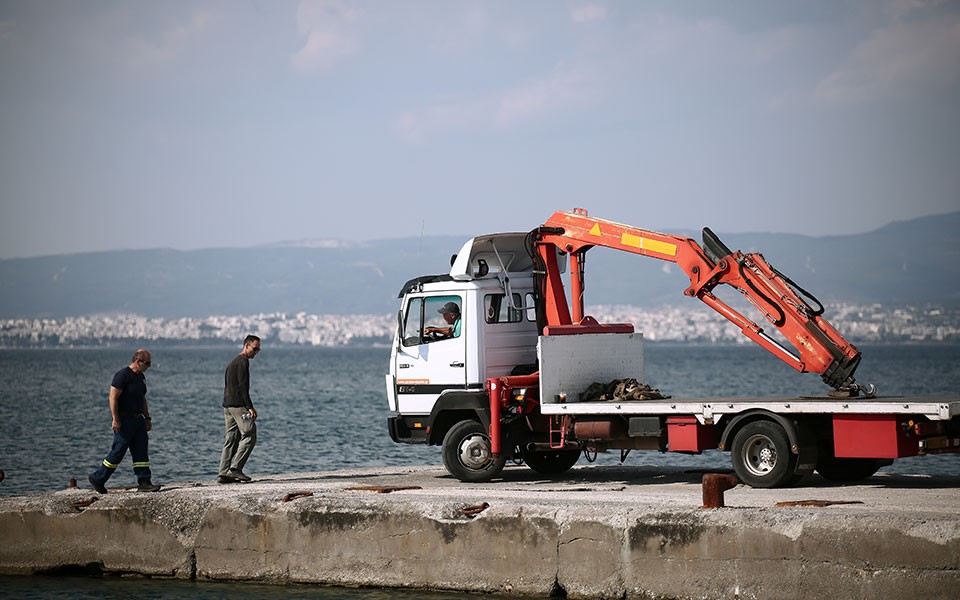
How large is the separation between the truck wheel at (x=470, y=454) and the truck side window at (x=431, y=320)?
1314 millimetres

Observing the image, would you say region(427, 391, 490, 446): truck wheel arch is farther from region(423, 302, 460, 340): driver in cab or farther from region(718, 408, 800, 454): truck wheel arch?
region(718, 408, 800, 454): truck wheel arch

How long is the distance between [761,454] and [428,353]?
4980 mm

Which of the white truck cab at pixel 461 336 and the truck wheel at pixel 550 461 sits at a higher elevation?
the white truck cab at pixel 461 336

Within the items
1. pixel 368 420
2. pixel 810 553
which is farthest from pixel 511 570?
pixel 368 420

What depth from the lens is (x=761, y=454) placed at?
52.2ft

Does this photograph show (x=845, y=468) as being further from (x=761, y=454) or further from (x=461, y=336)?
(x=461, y=336)

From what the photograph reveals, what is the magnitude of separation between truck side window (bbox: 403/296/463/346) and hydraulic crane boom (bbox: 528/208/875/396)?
48.3 inches

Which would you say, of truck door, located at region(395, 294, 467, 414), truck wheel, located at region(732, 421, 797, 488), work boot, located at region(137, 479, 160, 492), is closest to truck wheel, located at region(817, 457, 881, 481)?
truck wheel, located at region(732, 421, 797, 488)

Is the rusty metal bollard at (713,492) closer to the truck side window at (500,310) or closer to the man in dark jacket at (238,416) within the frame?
the truck side window at (500,310)

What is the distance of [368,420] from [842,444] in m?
35.6

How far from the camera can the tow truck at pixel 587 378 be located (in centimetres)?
1558

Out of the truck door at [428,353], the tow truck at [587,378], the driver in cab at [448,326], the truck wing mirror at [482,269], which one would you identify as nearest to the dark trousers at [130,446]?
the tow truck at [587,378]

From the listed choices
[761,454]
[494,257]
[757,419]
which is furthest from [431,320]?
[761,454]

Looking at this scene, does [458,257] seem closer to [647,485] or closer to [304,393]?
[647,485]
